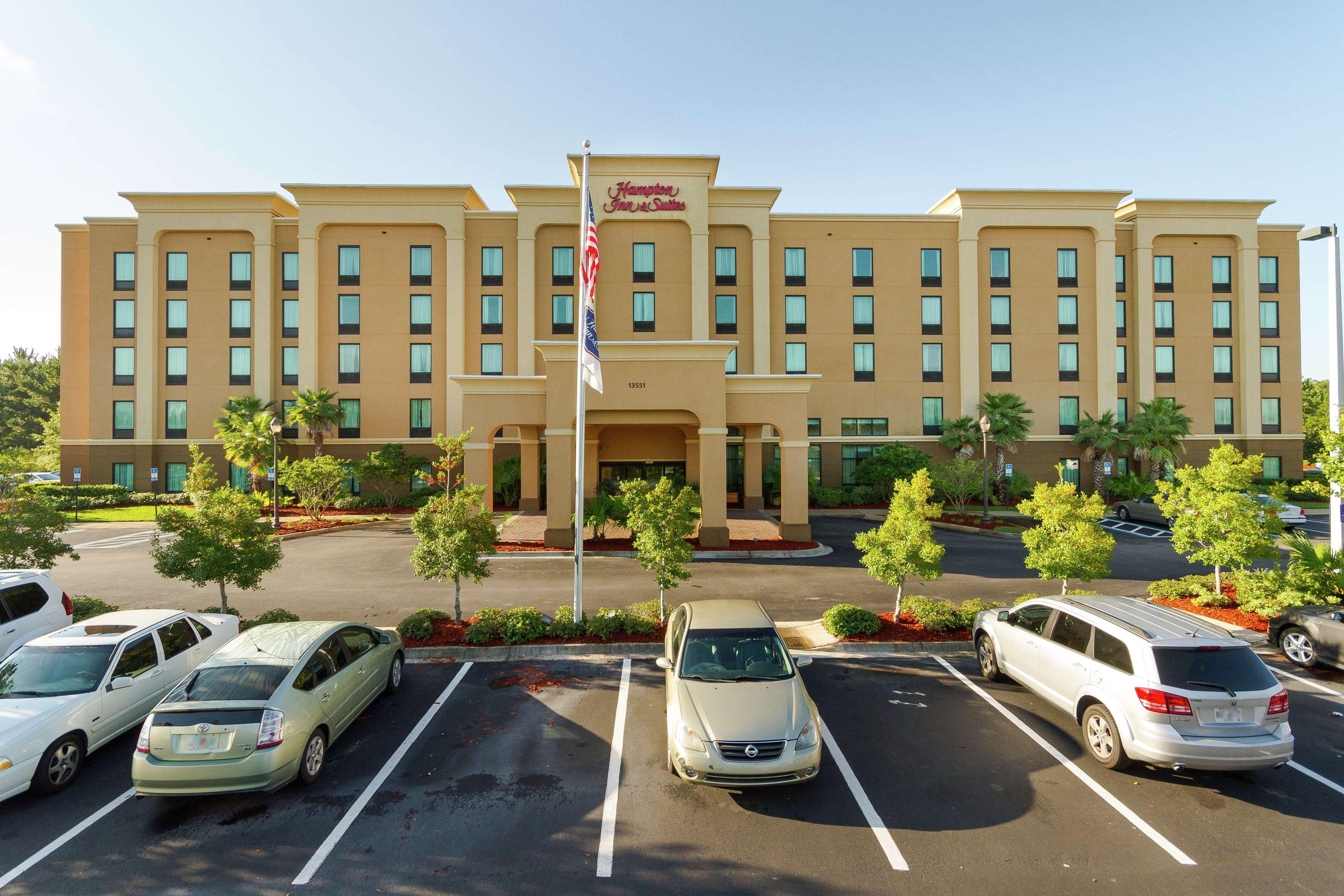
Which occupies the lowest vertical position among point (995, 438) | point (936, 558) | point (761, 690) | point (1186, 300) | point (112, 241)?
point (761, 690)

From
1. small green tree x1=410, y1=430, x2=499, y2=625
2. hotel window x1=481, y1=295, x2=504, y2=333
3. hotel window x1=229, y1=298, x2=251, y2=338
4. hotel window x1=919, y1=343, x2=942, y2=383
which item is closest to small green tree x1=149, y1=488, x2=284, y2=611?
small green tree x1=410, y1=430, x2=499, y2=625

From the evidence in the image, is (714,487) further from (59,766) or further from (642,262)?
(642,262)

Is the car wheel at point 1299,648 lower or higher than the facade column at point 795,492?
lower

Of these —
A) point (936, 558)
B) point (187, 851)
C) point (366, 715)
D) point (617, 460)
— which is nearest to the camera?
point (187, 851)

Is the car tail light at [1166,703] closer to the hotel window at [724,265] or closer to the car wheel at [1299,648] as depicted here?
the car wheel at [1299,648]

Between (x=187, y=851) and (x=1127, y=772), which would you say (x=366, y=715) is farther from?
(x=1127, y=772)

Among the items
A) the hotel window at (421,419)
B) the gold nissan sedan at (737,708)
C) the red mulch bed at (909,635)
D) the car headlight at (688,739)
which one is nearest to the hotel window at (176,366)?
the hotel window at (421,419)

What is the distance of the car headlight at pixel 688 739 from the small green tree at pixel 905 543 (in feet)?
19.0

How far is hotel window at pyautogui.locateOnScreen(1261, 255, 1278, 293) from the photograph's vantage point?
3772 cm

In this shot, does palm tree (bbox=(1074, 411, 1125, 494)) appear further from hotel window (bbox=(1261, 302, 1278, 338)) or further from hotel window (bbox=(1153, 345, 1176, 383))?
hotel window (bbox=(1261, 302, 1278, 338))

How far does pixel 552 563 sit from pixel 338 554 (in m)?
7.96

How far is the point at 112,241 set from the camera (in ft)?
120

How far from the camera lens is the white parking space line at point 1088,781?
5.55 metres

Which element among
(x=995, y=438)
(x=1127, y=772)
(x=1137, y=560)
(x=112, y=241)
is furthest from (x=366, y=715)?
(x=112, y=241)
